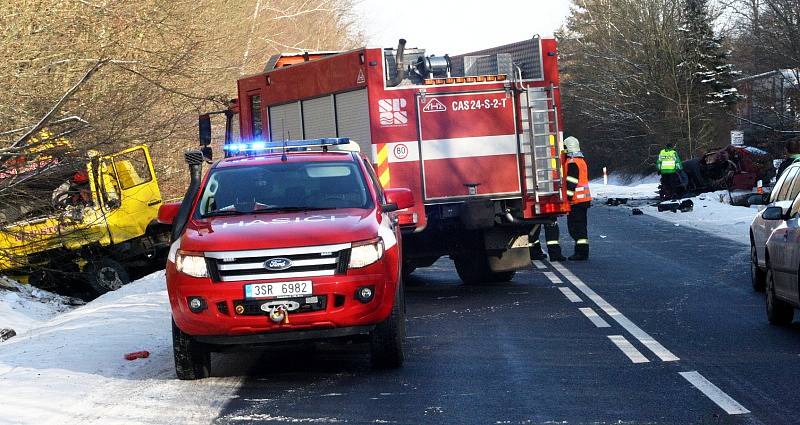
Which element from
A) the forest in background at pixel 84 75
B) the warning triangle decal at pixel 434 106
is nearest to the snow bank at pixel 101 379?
the forest in background at pixel 84 75

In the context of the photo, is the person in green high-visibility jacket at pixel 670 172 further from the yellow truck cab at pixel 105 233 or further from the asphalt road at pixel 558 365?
the asphalt road at pixel 558 365

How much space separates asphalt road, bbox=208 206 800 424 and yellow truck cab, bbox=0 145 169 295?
6973 mm

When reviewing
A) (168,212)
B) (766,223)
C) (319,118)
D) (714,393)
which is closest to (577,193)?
(319,118)

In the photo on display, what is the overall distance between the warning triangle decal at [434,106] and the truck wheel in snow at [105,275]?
8.71m

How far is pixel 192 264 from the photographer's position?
8500 millimetres

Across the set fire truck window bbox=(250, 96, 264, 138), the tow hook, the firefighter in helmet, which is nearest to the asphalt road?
the tow hook

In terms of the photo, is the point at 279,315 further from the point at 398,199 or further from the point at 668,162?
the point at 668,162

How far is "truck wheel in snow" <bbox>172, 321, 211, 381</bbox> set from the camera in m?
8.70

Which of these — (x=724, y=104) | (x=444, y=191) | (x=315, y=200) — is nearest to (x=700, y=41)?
(x=724, y=104)

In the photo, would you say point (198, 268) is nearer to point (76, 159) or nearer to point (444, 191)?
point (444, 191)

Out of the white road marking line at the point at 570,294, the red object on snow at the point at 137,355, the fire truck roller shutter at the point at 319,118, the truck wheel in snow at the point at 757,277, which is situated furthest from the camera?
the fire truck roller shutter at the point at 319,118

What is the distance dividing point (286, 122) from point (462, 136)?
9.24 feet

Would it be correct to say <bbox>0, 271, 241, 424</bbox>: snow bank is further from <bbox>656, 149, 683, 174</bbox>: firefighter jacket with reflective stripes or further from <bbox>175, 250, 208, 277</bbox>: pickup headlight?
<bbox>656, 149, 683, 174</bbox>: firefighter jacket with reflective stripes

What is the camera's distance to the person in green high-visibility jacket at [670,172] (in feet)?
123
